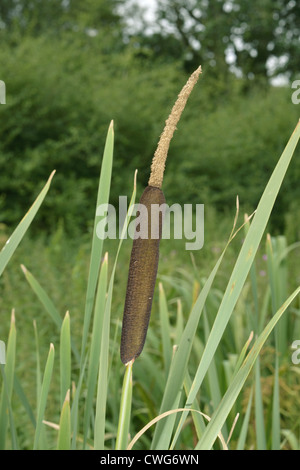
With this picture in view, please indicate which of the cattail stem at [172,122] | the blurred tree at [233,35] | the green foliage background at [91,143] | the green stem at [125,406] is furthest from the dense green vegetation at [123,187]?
the blurred tree at [233,35]

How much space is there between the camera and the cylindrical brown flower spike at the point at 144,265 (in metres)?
0.64

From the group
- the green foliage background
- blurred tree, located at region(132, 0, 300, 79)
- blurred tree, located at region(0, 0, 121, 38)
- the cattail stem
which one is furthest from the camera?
blurred tree, located at region(0, 0, 121, 38)

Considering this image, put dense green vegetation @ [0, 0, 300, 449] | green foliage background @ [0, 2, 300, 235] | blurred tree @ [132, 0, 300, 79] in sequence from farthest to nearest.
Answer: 1. blurred tree @ [132, 0, 300, 79]
2. green foliage background @ [0, 2, 300, 235]
3. dense green vegetation @ [0, 0, 300, 449]

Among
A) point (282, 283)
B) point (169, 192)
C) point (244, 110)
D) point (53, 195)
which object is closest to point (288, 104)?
point (244, 110)

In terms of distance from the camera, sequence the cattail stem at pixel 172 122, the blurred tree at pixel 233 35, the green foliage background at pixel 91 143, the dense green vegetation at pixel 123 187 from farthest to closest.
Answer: the blurred tree at pixel 233 35
the green foliage background at pixel 91 143
the dense green vegetation at pixel 123 187
the cattail stem at pixel 172 122

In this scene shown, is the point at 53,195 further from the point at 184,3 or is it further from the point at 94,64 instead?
the point at 184,3

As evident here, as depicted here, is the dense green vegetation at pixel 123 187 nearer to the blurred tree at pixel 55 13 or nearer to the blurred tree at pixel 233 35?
the blurred tree at pixel 233 35

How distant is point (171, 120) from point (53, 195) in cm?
544

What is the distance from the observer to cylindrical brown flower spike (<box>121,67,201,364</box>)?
0.64m

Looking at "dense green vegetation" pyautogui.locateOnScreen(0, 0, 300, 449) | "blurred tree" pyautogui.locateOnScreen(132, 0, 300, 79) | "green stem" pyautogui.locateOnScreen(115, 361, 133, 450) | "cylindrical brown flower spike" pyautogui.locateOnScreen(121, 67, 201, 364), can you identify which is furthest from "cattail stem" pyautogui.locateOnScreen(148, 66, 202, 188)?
"blurred tree" pyautogui.locateOnScreen(132, 0, 300, 79)

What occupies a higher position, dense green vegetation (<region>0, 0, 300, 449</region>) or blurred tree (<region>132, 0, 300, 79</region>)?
blurred tree (<region>132, 0, 300, 79</region>)

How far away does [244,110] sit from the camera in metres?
9.78

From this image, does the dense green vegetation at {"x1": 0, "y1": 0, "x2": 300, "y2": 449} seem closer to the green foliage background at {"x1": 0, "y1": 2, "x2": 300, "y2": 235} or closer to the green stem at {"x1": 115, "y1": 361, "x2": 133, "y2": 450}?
the green foliage background at {"x1": 0, "y1": 2, "x2": 300, "y2": 235}

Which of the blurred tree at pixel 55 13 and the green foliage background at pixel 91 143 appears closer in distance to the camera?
the green foliage background at pixel 91 143
